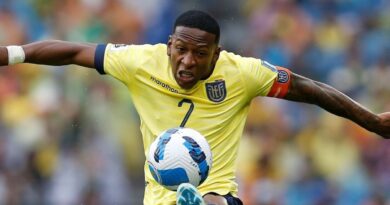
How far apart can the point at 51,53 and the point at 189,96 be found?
1106 mm

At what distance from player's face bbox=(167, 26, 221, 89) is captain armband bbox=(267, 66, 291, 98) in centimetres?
67

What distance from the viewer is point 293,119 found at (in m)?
15.5

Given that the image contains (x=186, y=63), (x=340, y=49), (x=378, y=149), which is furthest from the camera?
(x=340, y=49)

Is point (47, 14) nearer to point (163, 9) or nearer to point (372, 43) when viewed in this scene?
point (163, 9)

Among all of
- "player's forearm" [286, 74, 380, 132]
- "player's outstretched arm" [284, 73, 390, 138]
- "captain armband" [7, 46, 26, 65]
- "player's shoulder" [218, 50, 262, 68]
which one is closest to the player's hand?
"player's outstretched arm" [284, 73, 390, 138]

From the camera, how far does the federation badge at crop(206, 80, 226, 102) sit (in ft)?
29.4

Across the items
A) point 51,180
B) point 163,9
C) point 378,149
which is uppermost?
point 163,9

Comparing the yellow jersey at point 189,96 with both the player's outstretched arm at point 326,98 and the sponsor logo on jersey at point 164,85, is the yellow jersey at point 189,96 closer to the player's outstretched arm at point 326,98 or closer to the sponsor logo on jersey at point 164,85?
the sponsor logo on jersey at point 164,85

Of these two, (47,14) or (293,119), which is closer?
(293,119)

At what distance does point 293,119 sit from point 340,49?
1386 millimetres

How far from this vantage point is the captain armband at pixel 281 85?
916 centimetres

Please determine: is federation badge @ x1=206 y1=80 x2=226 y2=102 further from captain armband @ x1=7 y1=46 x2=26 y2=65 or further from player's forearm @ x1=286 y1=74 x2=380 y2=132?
captain armband @ x1=7 y1=46 x2=26 y2=65

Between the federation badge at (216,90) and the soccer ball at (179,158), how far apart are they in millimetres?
1034

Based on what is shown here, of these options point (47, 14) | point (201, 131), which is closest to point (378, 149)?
point (47, 14)
